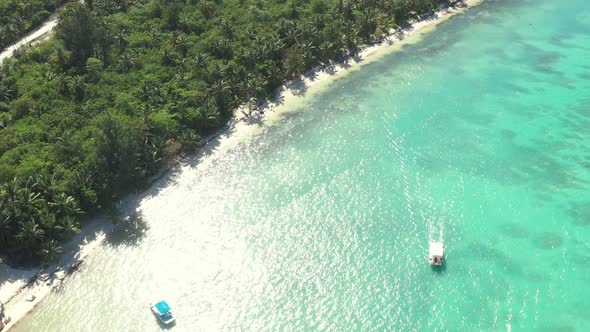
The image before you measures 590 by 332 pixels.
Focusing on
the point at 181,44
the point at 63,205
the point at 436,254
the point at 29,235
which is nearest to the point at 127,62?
the point at 181,44

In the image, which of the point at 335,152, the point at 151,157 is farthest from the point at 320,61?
the point at 151,157

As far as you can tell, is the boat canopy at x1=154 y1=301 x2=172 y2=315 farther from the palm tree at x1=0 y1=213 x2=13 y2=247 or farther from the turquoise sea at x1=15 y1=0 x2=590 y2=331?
the palm tree at x1=0 y1=213 x2=13 y2=247

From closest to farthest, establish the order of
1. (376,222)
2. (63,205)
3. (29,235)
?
(29,235)
(63,205)
(376,222)

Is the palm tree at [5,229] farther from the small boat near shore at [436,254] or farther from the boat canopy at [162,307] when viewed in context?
the small boat near shore at [436,254]

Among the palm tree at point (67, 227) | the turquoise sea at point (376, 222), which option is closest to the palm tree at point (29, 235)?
the palm tree at point (67, 227)

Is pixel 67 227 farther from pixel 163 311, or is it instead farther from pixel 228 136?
pixel 228 136

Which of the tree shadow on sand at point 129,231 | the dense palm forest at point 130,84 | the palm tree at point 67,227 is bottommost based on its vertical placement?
Answer: the tree shadow on sand at point 129,231
